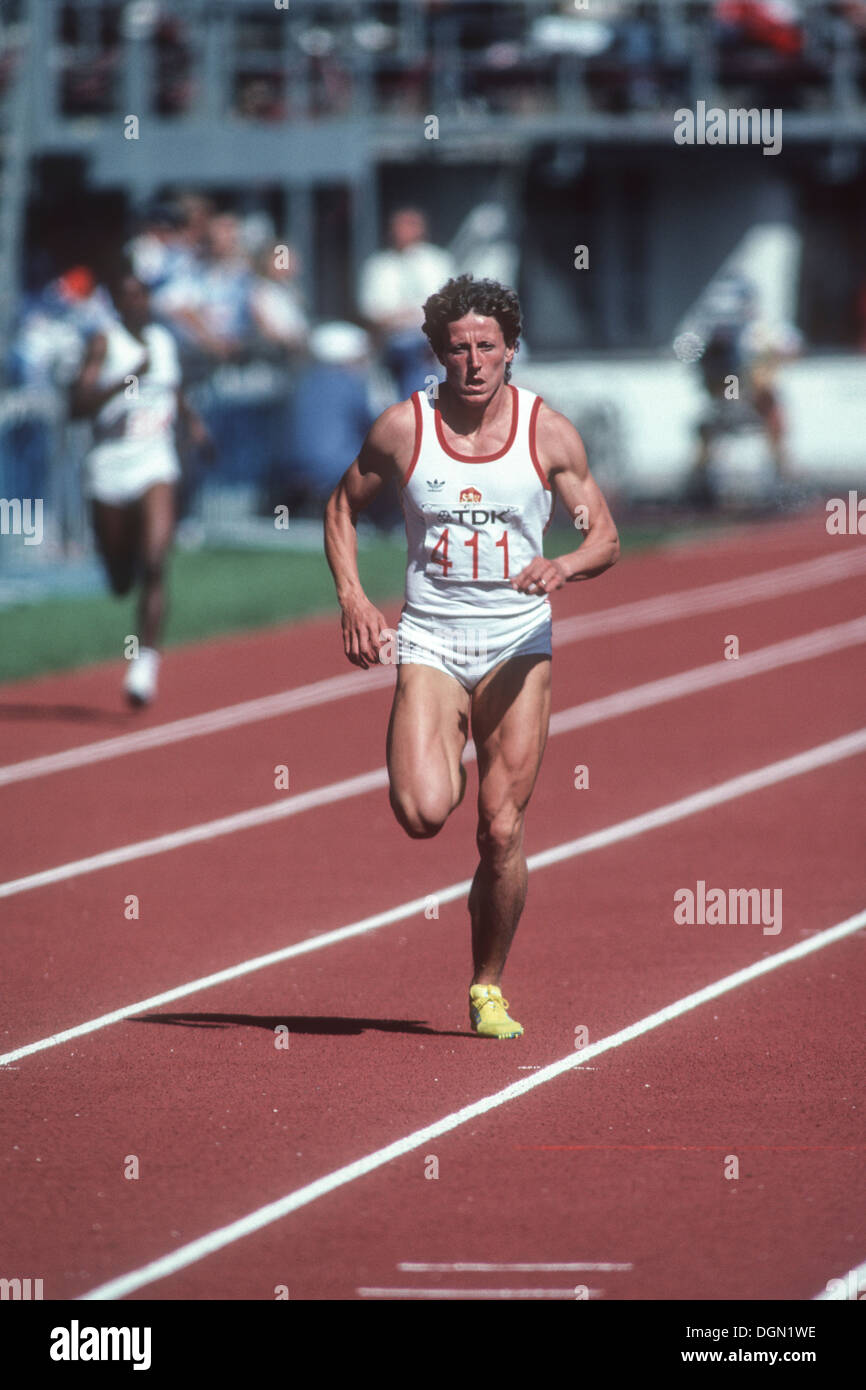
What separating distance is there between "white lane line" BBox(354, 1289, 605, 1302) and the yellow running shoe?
1.99 m

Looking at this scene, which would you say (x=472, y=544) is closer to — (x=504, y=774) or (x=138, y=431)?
(x=504, y=774)

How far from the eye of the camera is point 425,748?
6637 mm

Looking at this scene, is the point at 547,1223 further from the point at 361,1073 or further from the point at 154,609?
the point at 154,609

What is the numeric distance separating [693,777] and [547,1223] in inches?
239

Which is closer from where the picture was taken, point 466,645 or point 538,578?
point 538,578

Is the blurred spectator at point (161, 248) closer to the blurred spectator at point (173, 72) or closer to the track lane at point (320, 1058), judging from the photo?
the blurred spectator at point (173, 72)

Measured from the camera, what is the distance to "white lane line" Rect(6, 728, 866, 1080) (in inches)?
286

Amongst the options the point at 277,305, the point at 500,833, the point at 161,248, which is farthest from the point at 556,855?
the point at 277,305

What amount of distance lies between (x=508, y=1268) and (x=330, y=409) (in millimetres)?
14959

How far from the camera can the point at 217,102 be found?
24.5 metres

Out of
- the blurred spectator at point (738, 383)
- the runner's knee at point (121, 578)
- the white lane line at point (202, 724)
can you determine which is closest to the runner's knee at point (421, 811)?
the white lane line at point (202, 724)

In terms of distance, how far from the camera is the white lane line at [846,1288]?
4.84m

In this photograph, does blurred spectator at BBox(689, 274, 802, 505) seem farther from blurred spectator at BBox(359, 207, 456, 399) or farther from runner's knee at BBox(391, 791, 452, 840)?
runner's knee at BBox(391, 791, 452, 840)

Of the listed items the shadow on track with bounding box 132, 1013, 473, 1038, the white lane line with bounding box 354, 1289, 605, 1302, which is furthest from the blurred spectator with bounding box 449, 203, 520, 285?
the white lane line with bounding box 354, 1289, 605, 1302
